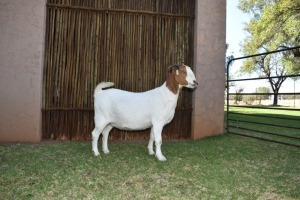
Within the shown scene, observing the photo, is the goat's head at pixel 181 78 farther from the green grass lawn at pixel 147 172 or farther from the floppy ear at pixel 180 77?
the green grass lawn at pixel 147 172

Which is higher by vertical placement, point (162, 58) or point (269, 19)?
point (269, 19)

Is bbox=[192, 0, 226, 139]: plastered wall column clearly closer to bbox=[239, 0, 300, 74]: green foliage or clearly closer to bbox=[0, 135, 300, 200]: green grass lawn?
bbox=[0, 135, 300, 200]: green grass lawn

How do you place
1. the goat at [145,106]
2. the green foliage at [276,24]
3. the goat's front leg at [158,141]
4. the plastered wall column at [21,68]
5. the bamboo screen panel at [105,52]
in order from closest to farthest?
the goat's front leg at [158,141], the goat at [145,106], the plastered wall column at [21,68], the bamboo screen panel at [105,52], the green foliage at [276,24]

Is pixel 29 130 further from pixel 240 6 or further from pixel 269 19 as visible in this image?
pixel 240 6

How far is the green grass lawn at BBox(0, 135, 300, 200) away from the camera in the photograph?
9.33ft

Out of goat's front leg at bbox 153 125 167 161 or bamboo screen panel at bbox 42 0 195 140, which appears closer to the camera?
goat's front leg at bbox 153 125 167 161

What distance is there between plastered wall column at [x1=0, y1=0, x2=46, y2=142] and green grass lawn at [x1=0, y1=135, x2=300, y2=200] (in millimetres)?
441

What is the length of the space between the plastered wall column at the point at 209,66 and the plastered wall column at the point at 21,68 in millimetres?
3041

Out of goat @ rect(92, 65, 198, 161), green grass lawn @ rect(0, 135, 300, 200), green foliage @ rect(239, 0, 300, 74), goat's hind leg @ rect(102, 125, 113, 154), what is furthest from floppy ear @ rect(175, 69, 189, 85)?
green foliage @ rect(239, 0, 300, 74)

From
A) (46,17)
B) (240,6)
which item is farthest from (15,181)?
(240,6)

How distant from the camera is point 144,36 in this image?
5594 millimetres

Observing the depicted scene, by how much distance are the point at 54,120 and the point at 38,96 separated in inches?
21.6

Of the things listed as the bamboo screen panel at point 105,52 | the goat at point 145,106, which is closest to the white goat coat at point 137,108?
the goat at point 145,106

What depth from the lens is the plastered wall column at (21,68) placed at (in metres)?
5.09
